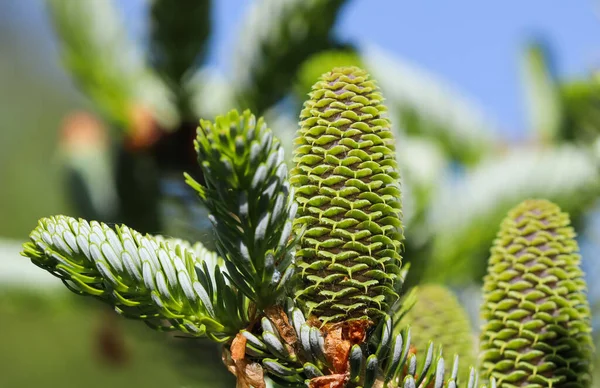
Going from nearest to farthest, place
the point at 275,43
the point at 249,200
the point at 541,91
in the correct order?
the point at 249,200 < the point at 275,43 < the point at 541,91


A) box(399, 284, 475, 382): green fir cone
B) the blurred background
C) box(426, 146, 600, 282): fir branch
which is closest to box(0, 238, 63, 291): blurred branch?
the blurred background

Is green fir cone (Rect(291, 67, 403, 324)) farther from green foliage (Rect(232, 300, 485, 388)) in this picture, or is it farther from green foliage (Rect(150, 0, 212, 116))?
green foliage (Rect(150, 0, 212, 116))

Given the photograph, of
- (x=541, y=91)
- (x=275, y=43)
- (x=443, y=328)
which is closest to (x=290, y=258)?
(x=443, y=328)

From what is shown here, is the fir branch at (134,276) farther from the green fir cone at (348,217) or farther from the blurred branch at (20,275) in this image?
the blurred branch at (20,275)

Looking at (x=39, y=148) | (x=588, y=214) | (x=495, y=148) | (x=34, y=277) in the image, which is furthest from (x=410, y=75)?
(x=39, y=148)

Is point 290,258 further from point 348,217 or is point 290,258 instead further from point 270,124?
point 270,124

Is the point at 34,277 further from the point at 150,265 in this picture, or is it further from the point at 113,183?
the point at 150,265
